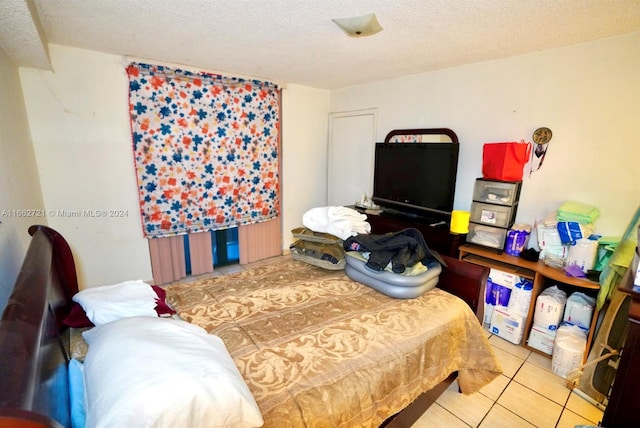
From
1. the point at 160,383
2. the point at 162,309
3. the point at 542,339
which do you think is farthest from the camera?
the point at 542,339

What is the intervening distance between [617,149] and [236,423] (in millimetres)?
2765

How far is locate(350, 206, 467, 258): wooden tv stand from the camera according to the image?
2.55 metres

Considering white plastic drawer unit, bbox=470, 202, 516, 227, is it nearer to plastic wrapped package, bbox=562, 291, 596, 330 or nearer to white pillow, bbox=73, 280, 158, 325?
plastic wrapped package, bbox=562, 291, 596, 330

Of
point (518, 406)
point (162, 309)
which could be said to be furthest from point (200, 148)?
point (518, 406)

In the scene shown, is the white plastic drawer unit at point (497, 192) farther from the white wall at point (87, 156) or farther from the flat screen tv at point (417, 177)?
the white wall at point (87, 156)

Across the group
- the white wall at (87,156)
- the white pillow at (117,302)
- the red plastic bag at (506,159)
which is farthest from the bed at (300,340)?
the white wall at (87,156)

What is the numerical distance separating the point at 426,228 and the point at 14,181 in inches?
116

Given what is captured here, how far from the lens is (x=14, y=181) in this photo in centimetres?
168

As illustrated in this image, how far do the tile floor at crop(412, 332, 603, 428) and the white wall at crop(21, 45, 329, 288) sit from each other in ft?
9.42

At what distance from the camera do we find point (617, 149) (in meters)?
2.03

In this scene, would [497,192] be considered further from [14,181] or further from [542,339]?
[14,181]

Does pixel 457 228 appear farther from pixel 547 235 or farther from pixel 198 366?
pixel 198 366

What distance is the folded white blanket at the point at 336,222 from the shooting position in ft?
6.70

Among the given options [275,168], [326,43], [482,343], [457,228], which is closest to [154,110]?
[275,168]
